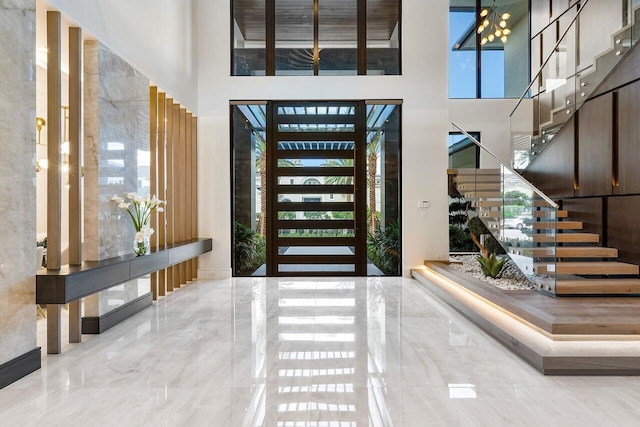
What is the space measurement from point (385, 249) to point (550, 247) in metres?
3.68

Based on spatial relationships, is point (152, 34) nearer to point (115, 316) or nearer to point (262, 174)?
point (262, 174)

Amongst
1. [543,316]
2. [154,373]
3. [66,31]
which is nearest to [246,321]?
[154,373]

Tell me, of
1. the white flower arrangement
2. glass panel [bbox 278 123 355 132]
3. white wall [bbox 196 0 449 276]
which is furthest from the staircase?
the white flower arrangement

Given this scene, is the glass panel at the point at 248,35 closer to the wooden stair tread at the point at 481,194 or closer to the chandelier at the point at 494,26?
the chandelier at the point at 494,26

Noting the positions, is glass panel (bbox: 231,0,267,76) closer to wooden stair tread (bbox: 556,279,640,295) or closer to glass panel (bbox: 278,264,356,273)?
glass panel (bbox: 278,264,356,273)

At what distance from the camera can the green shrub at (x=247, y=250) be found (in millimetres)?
7660

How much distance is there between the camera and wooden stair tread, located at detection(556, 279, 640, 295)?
14.0 ft

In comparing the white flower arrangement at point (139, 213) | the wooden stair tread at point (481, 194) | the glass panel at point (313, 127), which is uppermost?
the glass panel at point (313, 127)

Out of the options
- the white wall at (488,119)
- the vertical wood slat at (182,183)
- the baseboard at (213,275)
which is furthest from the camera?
the white wall at (488,119)

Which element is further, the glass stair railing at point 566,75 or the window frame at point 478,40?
the window frame at point 478,40

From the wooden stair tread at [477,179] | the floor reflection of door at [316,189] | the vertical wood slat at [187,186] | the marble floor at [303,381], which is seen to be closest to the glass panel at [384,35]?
the floor reflection of door at [316,189]

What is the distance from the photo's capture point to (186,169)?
23.1ft

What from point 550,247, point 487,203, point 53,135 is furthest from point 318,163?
point 53,135

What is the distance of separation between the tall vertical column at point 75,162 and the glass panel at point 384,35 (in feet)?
17.4
